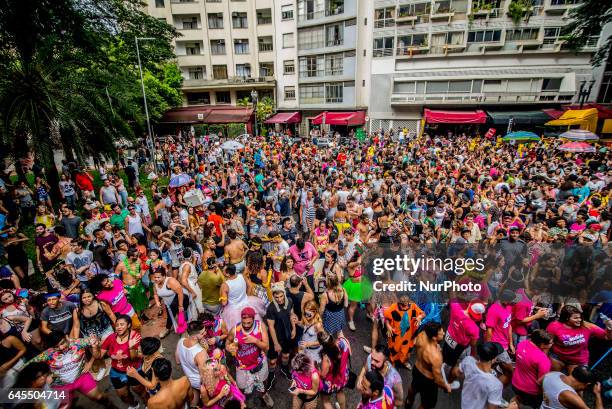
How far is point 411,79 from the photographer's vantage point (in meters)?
27.2

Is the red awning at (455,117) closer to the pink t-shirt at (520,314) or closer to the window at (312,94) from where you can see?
the window at (312,94)

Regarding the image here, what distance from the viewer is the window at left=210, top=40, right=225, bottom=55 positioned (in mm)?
33656

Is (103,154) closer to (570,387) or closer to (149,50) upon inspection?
(149,50)

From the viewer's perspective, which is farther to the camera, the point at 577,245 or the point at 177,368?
the point at 577,245

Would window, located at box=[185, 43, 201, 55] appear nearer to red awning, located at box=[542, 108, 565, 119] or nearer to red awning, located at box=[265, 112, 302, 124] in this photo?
red awning, located at box=[265, 112, 302, 124]

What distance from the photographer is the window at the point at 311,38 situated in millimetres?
30212

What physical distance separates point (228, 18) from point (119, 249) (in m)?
34.5

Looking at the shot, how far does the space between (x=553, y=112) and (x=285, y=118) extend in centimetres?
2332

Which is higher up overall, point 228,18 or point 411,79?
point 228,18

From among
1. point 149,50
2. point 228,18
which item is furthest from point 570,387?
point 228,18

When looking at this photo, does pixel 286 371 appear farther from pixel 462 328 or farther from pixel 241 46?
pixel 241 46

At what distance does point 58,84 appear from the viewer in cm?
960

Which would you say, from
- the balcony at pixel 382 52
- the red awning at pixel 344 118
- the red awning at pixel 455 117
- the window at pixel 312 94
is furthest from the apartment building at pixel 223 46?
the red awning at pixel 455 117

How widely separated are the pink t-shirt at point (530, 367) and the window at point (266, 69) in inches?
1397
